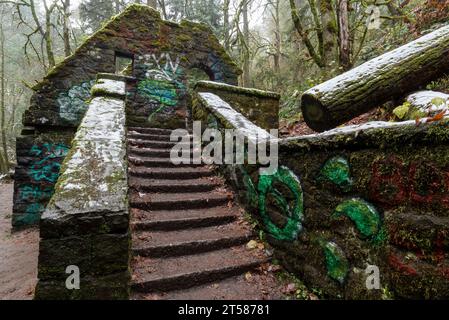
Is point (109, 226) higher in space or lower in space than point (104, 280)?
higher

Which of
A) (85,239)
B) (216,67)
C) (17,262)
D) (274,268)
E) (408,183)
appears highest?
(216,67)

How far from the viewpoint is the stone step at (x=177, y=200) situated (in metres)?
3.49

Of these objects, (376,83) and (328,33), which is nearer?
(376,83)

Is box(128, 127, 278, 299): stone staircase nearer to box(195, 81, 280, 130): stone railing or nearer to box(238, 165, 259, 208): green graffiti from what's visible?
box(238, 165, 259, 208): green graffiti

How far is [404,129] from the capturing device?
1821 millimetres

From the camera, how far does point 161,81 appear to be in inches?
338

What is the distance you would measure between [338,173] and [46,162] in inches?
299

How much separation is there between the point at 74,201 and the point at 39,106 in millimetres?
6642

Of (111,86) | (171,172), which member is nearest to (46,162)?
(111,86)

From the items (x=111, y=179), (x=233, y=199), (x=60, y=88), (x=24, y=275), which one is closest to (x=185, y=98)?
(x=60, y=88)

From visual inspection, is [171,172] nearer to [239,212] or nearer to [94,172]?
[239,212]

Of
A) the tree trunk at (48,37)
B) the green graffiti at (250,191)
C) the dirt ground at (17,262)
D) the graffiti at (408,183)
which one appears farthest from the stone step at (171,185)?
the tree trunk at (48,37)
